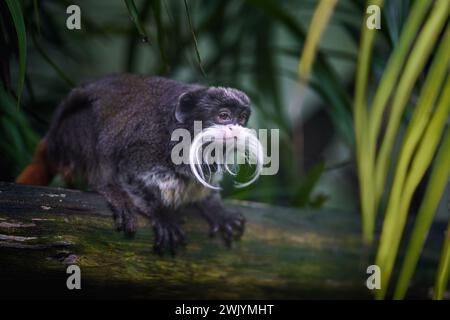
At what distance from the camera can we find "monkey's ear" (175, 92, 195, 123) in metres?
1.57

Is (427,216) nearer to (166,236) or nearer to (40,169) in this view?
(166,236)

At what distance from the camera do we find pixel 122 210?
1.60 m

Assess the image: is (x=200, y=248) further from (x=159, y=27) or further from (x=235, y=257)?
(x=159, y=27)

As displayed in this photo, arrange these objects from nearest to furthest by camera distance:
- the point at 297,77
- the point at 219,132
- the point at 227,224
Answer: the point at 219,132 < the point at 227,224 < the point at 297,77

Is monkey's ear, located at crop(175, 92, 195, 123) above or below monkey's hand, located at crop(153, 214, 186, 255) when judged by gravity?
above

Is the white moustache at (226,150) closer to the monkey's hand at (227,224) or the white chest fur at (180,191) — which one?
the white chest fur at (180,191)

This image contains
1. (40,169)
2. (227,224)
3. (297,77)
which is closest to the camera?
(227,224)

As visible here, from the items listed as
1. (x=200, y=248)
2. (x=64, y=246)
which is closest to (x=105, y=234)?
(x=64, y=246)

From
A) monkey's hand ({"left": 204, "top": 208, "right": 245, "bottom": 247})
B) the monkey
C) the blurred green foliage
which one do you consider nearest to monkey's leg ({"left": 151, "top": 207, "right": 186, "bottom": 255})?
the monkey

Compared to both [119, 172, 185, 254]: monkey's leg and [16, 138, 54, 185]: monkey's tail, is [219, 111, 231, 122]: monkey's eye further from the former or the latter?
[16, 138, 54, 185]: monkey's tail

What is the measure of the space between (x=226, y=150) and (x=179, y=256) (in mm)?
334

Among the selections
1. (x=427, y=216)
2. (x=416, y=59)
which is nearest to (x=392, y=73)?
(x=416, y=59)

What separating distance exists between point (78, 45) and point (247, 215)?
4.28ft

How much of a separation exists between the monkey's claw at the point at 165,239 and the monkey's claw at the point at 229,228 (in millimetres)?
134
